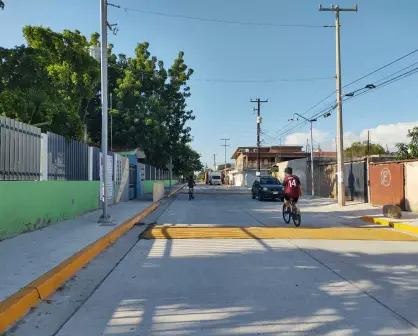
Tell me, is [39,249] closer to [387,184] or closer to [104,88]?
[104,88]

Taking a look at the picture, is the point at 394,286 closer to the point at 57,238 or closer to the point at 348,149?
the point at 57,238

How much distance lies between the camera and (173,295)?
5.58 meters

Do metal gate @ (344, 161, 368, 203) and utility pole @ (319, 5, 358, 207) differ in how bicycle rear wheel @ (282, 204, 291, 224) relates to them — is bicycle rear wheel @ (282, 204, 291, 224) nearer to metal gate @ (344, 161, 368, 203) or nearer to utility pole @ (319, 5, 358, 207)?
utility pole @ (319, 5, 358, 207)

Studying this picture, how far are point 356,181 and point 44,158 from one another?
56.8 ft

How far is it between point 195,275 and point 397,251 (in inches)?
192

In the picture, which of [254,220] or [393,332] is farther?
[254,220]

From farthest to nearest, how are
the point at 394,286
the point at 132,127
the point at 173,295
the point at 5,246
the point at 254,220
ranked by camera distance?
1. the point at 132,127
2. the point at 254,220
3. the point at 5,246
4. the point at 394,286
5. the point at 173,295

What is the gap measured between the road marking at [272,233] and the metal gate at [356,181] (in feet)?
31.1

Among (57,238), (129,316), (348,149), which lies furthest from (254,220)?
(348,149)

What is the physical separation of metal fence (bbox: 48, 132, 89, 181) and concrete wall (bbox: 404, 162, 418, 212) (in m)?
13.0

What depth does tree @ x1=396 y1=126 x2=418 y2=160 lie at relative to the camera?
72.1ft

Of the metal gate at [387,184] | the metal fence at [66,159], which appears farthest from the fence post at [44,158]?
the metal gate at [387,184]

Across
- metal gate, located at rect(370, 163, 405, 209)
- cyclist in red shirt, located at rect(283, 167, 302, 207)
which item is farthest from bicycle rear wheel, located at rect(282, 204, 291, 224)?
metal gate, located at rect(370, 163, 405, 209)

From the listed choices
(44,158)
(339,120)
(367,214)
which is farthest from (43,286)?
(339,120)
